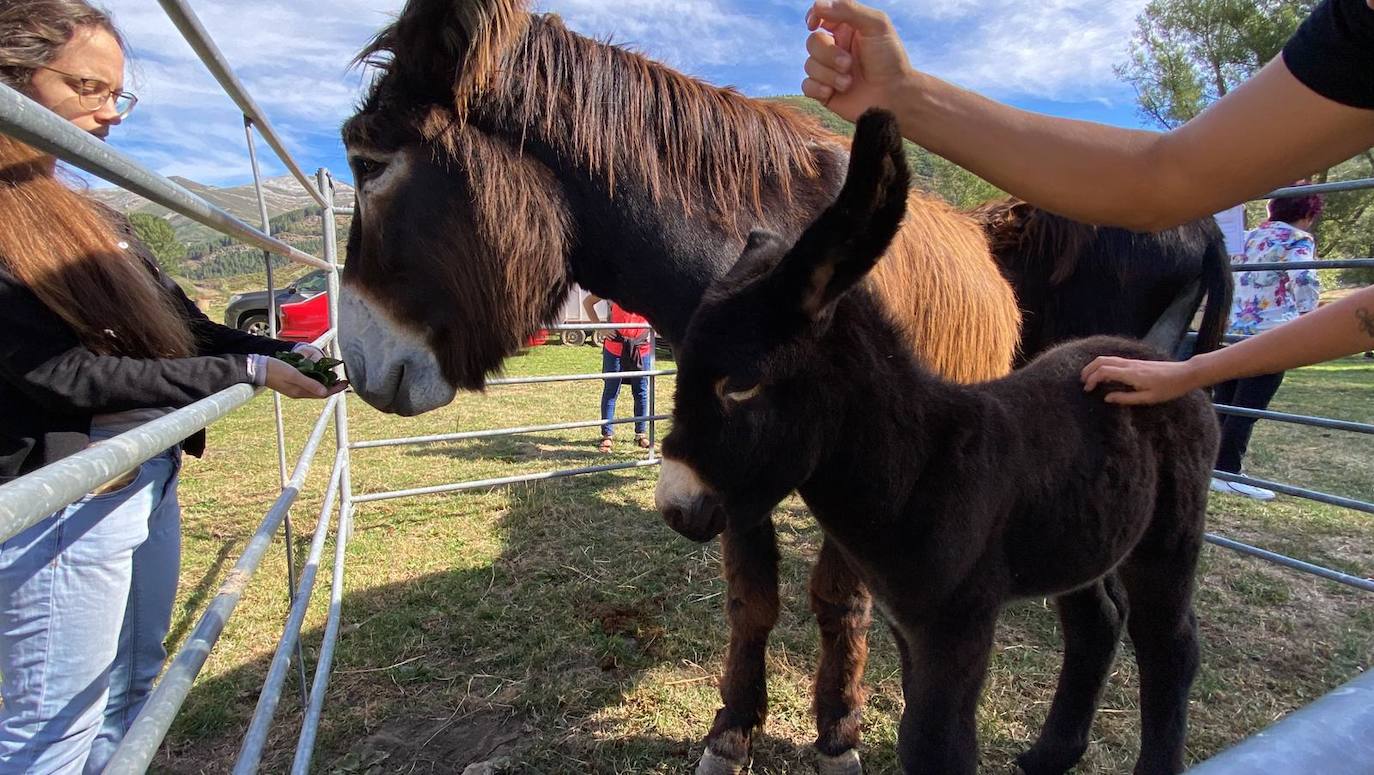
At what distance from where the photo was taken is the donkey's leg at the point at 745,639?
8.25 ft

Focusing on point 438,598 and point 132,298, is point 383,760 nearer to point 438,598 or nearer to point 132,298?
point 438,598

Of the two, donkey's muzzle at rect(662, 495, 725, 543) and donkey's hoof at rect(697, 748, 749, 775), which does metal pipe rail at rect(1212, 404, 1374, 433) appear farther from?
donkey's muzzle at rect(662, 495, 725, 543)

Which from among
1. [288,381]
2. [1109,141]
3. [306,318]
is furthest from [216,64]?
[306,318]

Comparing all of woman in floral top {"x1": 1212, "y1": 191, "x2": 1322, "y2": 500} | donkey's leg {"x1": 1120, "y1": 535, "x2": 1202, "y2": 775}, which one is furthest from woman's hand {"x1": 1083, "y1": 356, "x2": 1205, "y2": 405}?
woman in floral top {"x1": 1212, "y1": 191, "x2": 1322, "y2": 500}

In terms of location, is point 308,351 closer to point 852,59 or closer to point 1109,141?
point 852,59

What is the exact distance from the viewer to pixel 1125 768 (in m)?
2.54

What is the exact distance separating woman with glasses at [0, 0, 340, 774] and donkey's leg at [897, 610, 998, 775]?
6.14 feet

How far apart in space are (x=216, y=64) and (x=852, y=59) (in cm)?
184

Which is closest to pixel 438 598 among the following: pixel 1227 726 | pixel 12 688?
pixel 12 688

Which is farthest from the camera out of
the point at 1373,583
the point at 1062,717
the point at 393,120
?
the point at 1373,583

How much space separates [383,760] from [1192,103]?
28.2 metres

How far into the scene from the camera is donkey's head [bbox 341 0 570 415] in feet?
6.55

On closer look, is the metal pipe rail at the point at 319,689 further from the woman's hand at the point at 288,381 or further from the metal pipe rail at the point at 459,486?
the woman's hand at the point at 288,381

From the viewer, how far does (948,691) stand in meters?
1.78
